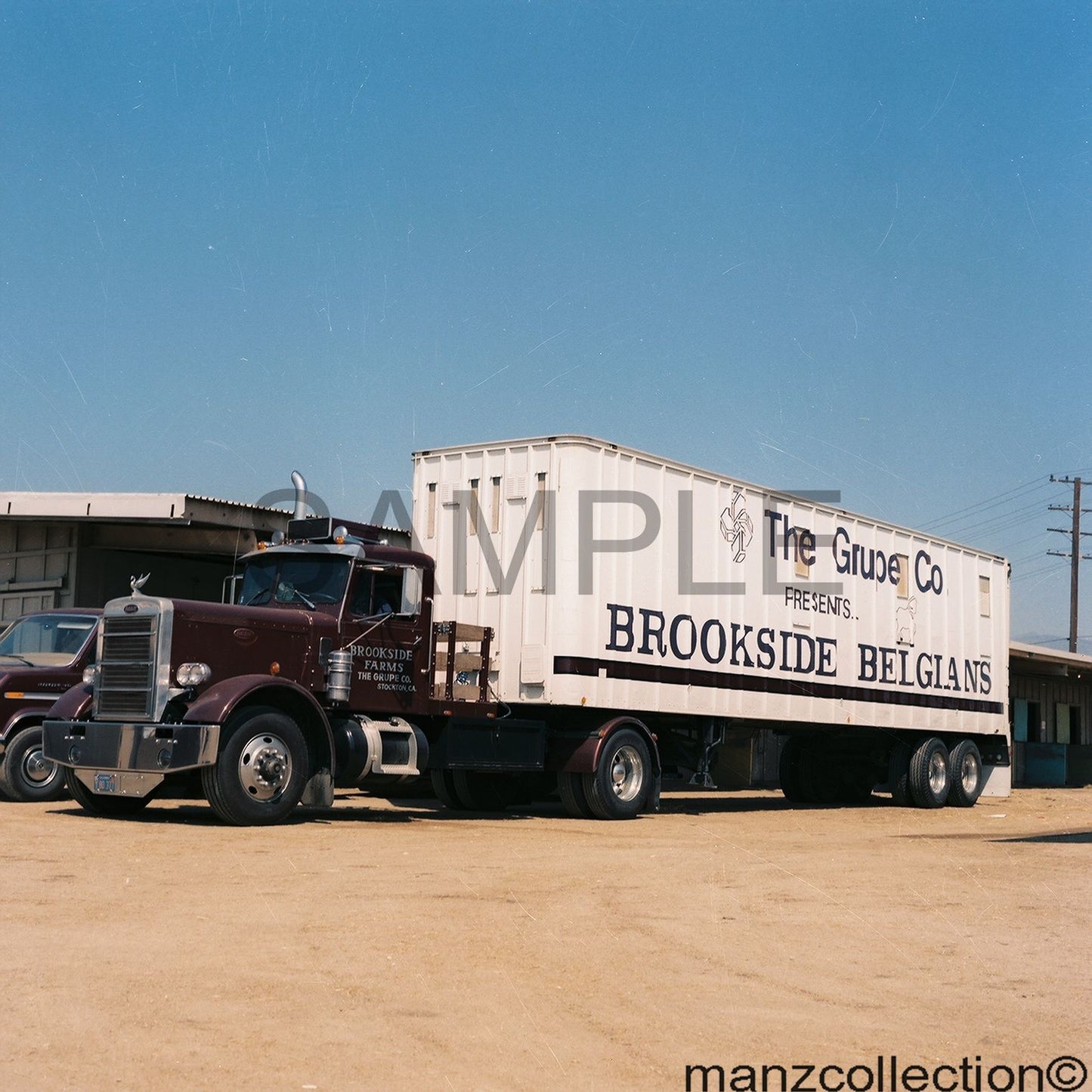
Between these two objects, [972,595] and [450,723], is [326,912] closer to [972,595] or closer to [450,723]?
[450,723]

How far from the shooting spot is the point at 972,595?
23.6 m

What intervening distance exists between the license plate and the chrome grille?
0.58 m

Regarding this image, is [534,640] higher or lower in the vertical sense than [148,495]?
lower

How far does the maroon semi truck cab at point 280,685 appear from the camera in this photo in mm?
12969

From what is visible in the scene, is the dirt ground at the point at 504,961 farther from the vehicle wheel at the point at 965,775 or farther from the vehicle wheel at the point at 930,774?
the vehicle wheel at the point at 965,775

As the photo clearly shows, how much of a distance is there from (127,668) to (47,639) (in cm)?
346

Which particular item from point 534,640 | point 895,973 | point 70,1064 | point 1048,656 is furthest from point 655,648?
point 1048,656

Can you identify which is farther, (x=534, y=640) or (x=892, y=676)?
(x=892, y=676)

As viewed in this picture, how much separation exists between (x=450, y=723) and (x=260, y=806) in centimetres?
280

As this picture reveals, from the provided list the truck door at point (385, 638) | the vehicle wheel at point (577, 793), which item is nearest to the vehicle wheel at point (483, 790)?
the vehicle wheel at point (577, 793)

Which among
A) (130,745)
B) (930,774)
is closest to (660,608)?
(130,745)

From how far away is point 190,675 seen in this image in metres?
13.1

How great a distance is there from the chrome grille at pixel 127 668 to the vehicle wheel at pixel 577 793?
5.15m

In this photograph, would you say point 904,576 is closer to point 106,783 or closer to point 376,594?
point 376,594
